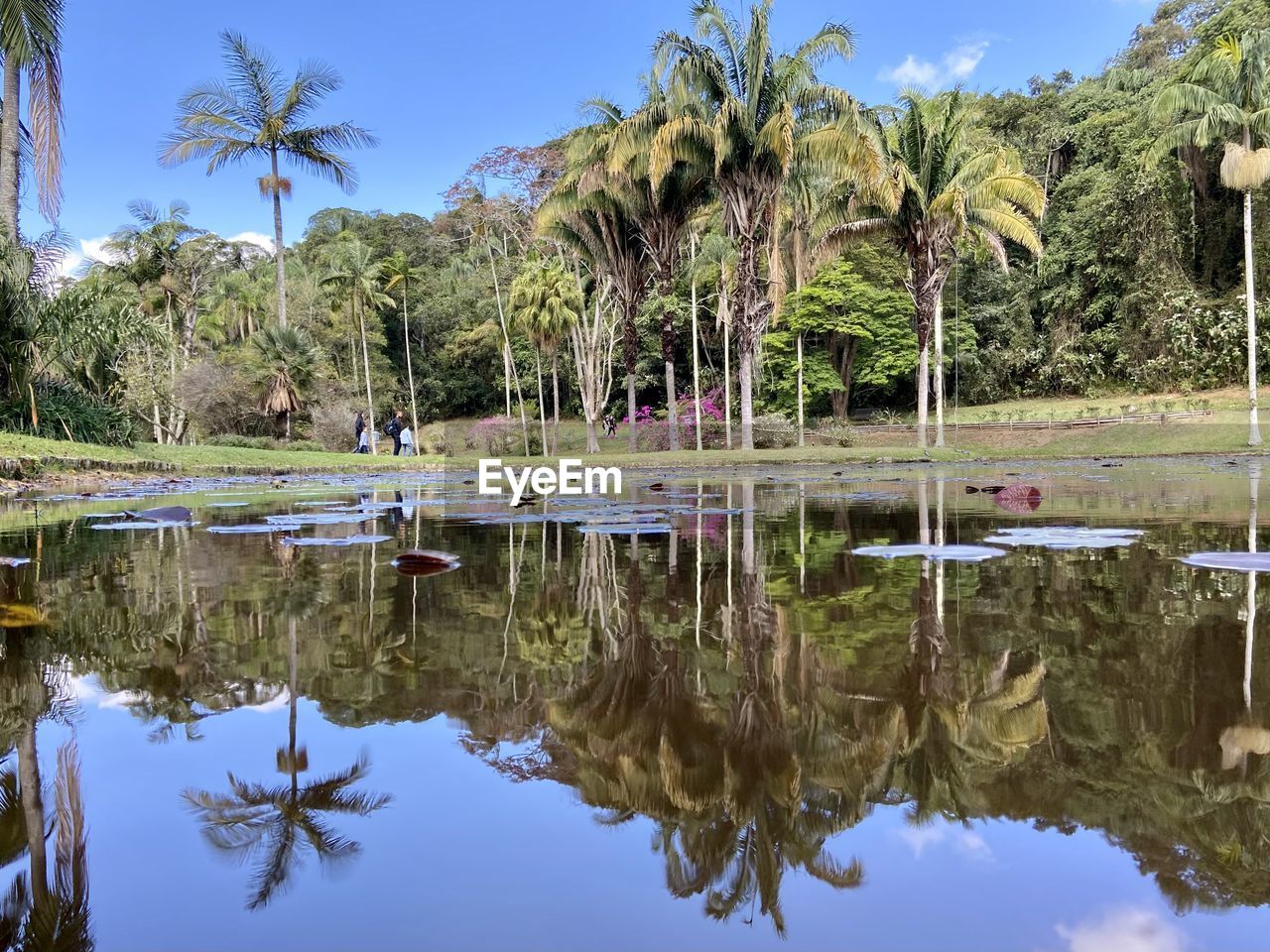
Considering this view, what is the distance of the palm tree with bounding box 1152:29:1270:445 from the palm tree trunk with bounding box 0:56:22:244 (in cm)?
2523

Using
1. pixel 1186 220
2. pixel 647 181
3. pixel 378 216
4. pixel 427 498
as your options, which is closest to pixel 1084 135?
pixel 1186 220

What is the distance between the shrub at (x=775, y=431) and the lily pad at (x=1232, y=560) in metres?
25.8

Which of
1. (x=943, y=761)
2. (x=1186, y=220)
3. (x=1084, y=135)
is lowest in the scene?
(x=943, y=761)

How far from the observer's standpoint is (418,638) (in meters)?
2.88

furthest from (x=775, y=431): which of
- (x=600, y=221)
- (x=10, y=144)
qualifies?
(x=10, y=144)

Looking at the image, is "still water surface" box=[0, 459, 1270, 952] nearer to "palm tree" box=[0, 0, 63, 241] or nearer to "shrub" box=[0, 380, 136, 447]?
"shrub" box=[0, 380, 136, 447]

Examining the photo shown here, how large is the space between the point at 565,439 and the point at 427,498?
96.1 ft

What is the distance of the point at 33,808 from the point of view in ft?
5.26

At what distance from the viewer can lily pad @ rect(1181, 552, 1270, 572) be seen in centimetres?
390

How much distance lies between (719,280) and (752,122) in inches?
446

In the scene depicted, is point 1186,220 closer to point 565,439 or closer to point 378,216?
point 565,439

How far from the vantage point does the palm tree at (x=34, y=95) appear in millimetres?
15094

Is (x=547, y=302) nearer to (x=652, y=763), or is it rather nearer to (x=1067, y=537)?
(x=1067, y=537)

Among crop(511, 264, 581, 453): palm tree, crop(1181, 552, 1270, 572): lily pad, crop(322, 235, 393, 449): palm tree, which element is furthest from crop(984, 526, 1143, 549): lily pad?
crop(322, 235, 393, 449): palm tree
